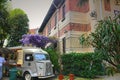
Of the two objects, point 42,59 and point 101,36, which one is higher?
point 101,36

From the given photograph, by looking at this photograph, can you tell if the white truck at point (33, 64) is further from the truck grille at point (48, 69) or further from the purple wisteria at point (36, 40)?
the purple wisteria at point (36, 40)

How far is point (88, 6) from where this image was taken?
18375 mm

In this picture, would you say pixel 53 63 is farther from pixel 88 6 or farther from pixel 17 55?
pixel 88 6

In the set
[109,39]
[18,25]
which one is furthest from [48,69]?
[18,25]

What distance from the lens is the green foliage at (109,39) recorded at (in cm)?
827

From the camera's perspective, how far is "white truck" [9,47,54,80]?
45.0ft

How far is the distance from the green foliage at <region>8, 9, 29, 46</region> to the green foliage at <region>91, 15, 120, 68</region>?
78.9 feet

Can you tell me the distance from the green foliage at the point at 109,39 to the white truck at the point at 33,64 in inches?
225

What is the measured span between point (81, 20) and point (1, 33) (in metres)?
10.9

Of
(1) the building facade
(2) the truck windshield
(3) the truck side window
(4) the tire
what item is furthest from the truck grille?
(1) the building facade

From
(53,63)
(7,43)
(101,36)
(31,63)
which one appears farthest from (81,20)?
(7,43)

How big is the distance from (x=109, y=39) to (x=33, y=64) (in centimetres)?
726

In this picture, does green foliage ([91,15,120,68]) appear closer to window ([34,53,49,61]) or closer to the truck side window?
window ([34,53,49,61])

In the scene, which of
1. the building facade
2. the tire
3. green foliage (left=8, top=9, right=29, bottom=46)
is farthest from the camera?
green foliage (left=8, top=9, right=29, bottom=46)
